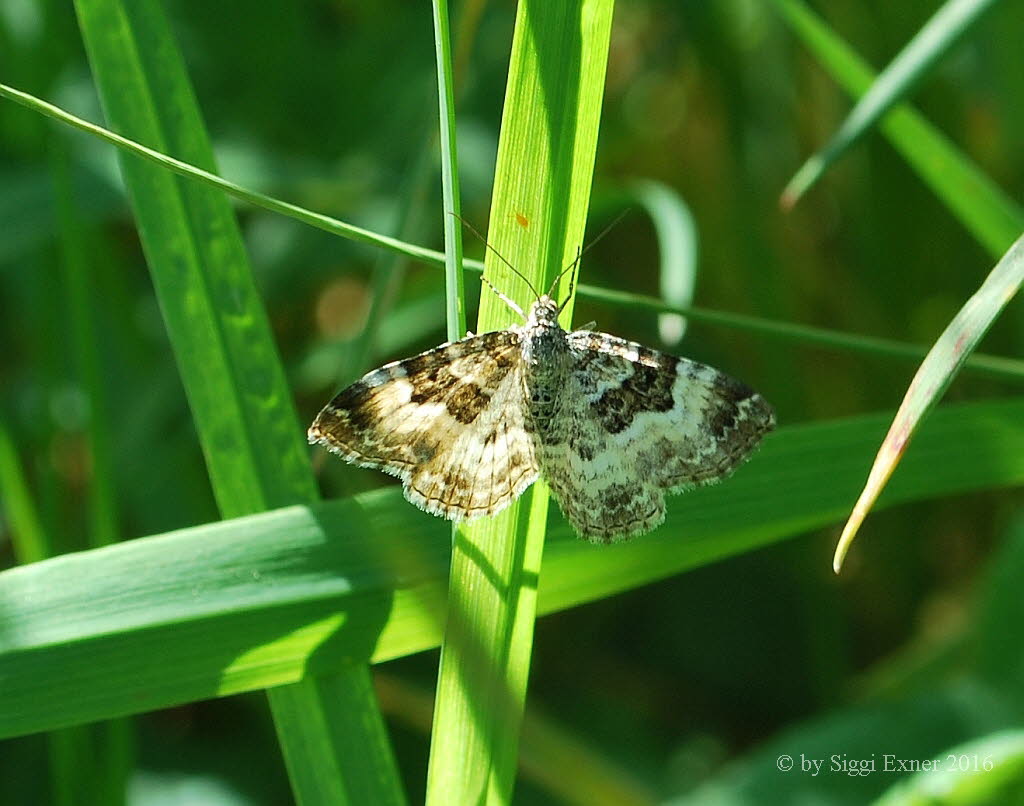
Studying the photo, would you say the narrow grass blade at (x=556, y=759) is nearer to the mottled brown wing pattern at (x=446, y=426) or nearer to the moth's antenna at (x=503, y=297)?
the mottled brown wing pattern at (x=446, y=426)

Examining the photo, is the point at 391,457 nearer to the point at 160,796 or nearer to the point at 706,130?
the point at 160,796

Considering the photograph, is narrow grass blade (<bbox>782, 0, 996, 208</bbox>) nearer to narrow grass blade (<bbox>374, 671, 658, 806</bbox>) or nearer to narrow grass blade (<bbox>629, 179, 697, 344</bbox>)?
narrow grass blade (<bbox>629, 179, 697, 344</bbox>)

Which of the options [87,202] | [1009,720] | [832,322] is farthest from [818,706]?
[87,202]

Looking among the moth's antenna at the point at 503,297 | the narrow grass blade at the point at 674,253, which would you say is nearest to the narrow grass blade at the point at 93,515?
the moth's antenna at the point at 503,297

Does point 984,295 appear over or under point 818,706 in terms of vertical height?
over

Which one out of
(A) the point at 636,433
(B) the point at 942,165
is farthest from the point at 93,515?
(B) the point at 942,165

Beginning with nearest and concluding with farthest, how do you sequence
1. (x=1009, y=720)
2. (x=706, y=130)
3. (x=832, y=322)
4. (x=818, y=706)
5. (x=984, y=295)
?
1. (x=984, y=295)
2. (x=1009, y=720)
3. (x=818, y=706)
4. (x=832, y=322)
5. (x=706, y=130)

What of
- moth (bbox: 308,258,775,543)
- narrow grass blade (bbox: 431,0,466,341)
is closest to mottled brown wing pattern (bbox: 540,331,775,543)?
moth (bbox: 308,258,775,543)
